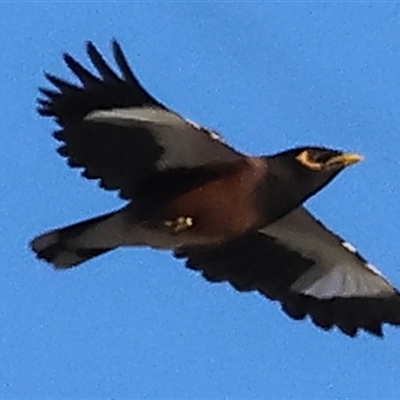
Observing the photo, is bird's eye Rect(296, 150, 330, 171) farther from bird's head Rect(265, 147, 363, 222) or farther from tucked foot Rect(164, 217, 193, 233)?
tucked foot Rect(164, 217, 193, 233)

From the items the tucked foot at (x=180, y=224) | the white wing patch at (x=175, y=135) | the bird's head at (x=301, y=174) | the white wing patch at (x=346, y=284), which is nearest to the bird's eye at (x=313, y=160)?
the bird's head at (x=301, y=174)

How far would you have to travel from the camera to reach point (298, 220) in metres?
6.40

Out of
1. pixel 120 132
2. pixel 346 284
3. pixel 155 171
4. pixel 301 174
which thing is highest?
pixel 120 132

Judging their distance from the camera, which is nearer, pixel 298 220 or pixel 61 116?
pixel 61 116

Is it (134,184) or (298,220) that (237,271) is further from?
(134,184)

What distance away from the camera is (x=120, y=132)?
5.67m

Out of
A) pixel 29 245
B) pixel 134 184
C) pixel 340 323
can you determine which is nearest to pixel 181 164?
pixel 134 184

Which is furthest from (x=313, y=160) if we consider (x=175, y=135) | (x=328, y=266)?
(x=328, y=266)

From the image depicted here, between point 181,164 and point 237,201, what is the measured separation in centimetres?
23

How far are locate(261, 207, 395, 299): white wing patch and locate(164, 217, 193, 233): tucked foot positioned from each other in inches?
30.4

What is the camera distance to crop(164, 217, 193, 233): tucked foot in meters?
5.72

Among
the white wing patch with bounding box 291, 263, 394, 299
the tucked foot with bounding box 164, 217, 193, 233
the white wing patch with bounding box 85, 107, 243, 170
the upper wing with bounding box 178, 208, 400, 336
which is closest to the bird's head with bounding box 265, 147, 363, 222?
the white wing patch with bounding box 85, 107, 243, 170

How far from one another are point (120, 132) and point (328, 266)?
132 cm

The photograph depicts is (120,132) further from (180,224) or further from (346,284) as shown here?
(346,284)
